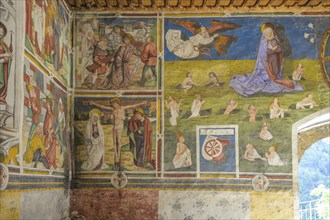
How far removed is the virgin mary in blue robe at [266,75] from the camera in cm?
1118

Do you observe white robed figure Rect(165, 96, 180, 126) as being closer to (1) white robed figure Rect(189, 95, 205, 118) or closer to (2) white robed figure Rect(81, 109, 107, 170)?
(1) white robed figure Rect(189, 95, 205, 118)

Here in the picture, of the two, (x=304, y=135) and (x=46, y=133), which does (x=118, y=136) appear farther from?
(x=304, y=135)

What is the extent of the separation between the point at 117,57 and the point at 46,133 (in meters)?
3.11

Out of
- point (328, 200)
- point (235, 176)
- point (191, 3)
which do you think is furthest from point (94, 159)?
point (328, 200)

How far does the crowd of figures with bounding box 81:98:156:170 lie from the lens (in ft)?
36.1

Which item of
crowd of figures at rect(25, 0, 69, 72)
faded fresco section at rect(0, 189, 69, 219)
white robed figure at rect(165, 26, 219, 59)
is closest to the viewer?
faded fresco section at rect(0, 189, 69, 219)

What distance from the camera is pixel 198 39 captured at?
37.5ft

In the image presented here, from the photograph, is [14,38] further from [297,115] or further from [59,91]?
[297,115]

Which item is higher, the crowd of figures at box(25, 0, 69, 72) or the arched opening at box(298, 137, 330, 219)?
the crowd of figures at box(25, 0, 69, 72)

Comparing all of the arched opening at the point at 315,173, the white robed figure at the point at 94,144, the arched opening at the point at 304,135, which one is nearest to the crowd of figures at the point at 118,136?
the white robed figure at the point at 94,144

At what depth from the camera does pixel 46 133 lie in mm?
9016

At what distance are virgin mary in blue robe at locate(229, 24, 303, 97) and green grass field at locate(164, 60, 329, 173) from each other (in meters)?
0.12

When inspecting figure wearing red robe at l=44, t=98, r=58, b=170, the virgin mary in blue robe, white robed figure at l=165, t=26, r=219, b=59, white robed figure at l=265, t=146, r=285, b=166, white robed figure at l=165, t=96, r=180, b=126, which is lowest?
white robed figure at l=265, t=146, r=285, b=166

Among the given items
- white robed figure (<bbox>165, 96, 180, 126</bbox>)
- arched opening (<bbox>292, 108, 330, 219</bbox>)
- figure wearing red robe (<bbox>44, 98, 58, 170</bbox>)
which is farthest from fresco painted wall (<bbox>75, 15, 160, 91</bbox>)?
arched opening (<bbox>292, 108, 330, 219</bbox>)
